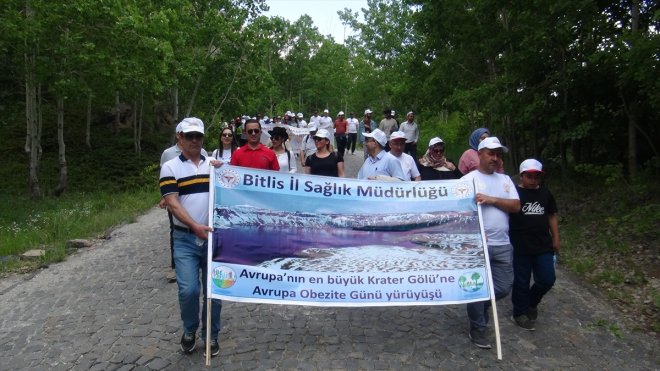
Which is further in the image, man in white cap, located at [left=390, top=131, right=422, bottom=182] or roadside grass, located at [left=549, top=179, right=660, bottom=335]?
man in white cap, located at [left=390, top=131, right=422, bottom=182]

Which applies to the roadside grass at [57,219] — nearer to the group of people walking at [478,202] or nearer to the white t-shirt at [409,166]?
the group of people walking at [478,202]

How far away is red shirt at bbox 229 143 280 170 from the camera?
5777 mm

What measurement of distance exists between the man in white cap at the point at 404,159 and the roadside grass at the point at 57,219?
6073mm

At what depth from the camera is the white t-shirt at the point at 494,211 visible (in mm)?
5035

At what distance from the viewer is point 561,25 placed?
8789 mm

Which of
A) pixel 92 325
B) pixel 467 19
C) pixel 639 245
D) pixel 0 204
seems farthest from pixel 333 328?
pixel 0 204

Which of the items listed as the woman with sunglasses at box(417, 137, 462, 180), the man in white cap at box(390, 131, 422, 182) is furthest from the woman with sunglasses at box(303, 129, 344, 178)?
the woman with sunglasses at box(417, 137, 462, 180)

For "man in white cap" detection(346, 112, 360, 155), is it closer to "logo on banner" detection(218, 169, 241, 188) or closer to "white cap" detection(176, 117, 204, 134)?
"logo on banner" detection(218, 169, 241, 188)

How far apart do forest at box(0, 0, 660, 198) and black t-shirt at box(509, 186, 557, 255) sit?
3.21 meters

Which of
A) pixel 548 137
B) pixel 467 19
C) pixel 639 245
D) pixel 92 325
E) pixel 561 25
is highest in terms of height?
pixel 467 19

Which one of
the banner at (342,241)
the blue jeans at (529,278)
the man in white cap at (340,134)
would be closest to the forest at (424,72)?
the man in white cap at (340,134)

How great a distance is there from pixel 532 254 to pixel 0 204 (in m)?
15.0

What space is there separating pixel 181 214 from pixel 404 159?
10.7 feet

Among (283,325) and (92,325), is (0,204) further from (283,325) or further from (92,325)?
(283,325)
